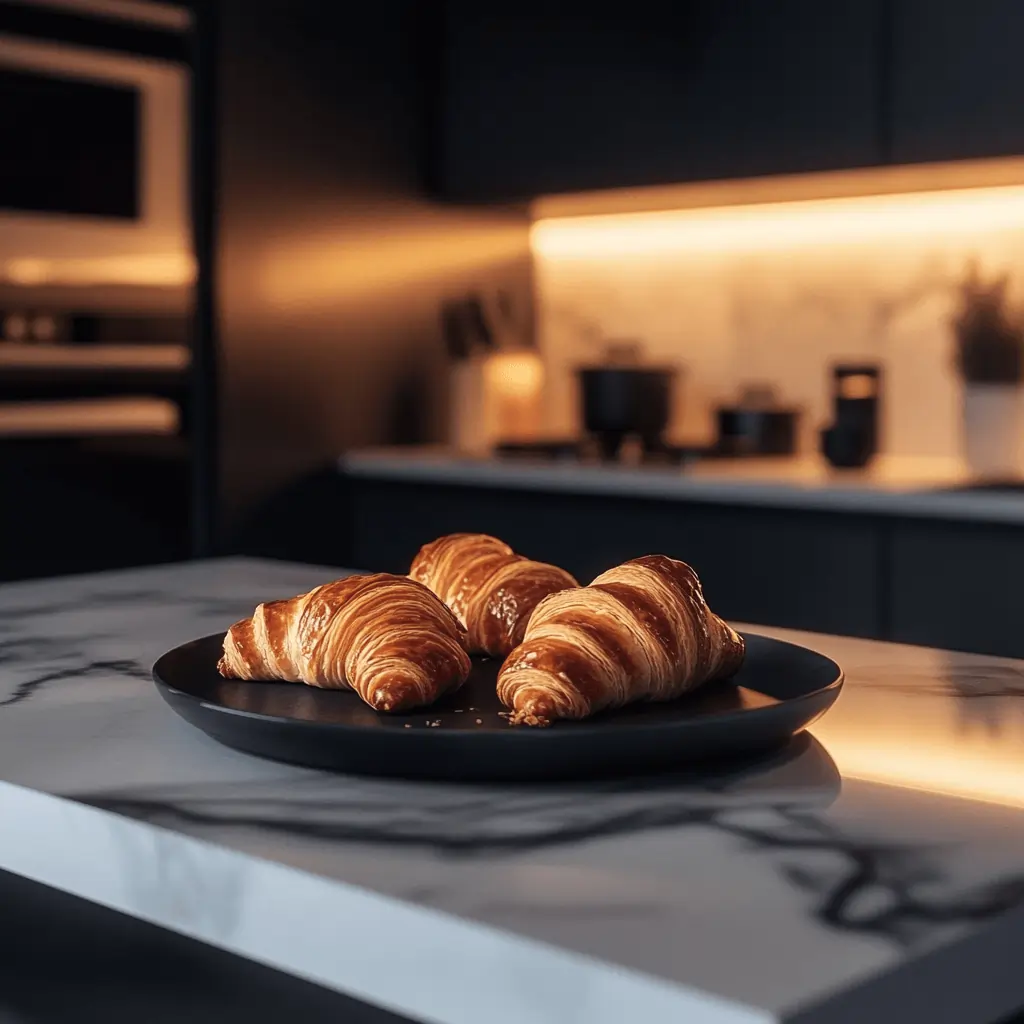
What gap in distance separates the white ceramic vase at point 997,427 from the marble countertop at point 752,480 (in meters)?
0.04

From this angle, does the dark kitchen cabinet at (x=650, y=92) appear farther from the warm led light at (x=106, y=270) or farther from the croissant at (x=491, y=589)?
the croissant at (x=491, y=589)

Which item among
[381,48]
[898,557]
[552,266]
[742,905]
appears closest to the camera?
[742,905]

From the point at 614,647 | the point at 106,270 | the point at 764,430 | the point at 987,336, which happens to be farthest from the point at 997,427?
the point at 614,647

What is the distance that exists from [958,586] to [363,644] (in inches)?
67.2

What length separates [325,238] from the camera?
314cm

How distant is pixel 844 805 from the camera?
2.34 feet

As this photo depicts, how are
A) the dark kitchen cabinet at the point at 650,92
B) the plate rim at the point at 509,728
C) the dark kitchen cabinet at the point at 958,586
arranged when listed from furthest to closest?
the dark kitchen cabinet at the point at 650,92
the dark kitchen cabinet at the point at 958,586
the plate rim at the point at 509,728

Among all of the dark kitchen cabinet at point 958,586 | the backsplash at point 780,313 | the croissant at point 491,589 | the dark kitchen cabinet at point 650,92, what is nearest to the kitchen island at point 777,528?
the dark kitchen cabinet at point 958,586

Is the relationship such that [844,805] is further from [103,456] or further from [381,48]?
[381,48]

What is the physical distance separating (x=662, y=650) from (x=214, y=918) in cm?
26

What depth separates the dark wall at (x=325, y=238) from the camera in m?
2.99

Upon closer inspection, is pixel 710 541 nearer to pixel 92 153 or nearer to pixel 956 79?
pixel 956 79

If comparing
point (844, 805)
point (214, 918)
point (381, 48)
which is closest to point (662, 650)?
point (844, 805)

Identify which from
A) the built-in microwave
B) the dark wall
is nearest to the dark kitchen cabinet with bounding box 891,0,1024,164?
the dark wall
